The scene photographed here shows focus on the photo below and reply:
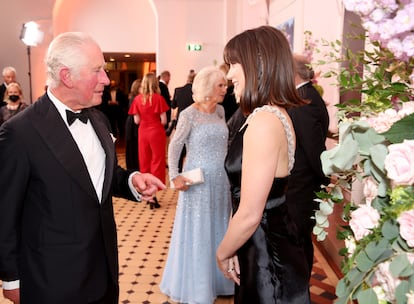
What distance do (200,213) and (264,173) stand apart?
1.77 metres

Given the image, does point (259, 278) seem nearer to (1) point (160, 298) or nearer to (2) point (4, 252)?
(2) point (4, 252)

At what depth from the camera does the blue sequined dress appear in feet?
10.7

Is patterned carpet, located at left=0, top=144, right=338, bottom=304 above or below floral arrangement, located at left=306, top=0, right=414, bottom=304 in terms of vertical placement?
below

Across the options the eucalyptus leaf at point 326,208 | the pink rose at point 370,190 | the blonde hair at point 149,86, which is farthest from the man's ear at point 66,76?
the blonde hair at point 149,86

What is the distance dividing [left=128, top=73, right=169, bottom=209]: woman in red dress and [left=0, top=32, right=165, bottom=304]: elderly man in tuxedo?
4.27m

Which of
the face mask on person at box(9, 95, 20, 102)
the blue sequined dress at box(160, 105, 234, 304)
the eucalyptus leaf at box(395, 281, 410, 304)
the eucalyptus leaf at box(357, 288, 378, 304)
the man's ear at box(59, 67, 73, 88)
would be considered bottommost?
the blue sequined dress at box(160, 105, 234, 304)

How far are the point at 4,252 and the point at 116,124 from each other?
11.2m

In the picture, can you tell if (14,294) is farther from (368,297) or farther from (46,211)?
(368,297)

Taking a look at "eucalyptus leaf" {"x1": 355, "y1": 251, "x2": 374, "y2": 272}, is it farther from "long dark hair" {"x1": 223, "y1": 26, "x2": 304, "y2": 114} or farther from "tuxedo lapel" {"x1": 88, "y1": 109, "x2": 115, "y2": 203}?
"tuxedo lapel" {"x1": 88, "y1": 109, "x2": 115, "y2": 203}

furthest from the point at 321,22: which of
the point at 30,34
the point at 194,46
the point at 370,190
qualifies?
the point at 30,34

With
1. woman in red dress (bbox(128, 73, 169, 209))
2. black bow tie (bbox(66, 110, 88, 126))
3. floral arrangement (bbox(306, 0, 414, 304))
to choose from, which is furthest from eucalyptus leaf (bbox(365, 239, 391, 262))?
woman in red dress (bbox(128, 73, 169, 209))

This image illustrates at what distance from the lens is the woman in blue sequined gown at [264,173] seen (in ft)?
5.41

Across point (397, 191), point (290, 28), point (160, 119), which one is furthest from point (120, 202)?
point (397, 191)

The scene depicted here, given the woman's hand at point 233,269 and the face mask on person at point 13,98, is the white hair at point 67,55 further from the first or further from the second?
the face mask on person at point 13,98
